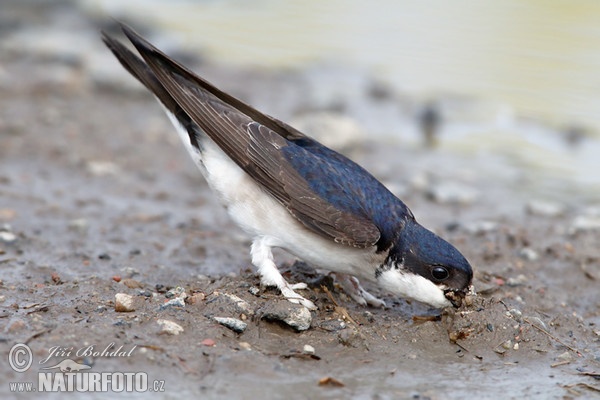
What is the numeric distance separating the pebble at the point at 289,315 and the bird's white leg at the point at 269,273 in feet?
0.49

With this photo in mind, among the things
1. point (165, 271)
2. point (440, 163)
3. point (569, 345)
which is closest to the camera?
point (569, 345)

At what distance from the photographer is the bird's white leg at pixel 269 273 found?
508 centimetres

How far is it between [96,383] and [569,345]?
2873 millimetres

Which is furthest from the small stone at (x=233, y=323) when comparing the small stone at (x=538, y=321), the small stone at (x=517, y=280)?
the small stone at (x=517, y=280)

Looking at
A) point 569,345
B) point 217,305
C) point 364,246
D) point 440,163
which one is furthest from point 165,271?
point 440,163

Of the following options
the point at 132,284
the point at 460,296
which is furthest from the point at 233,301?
the point at 460,296

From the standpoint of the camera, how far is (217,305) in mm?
4984

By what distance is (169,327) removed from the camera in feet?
15.3

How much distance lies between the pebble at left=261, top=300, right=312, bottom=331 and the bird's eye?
800 mm

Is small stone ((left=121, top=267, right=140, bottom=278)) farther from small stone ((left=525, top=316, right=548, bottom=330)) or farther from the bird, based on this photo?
small stone ((left=525, top=316, right=548, bottom=330))

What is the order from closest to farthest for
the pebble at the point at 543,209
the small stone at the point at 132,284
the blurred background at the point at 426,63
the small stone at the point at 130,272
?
the small stone at the point at 132,284, the small stone at the point at 130,272, the pebble at the point at 543,209, the blurred background at the point at 426,63

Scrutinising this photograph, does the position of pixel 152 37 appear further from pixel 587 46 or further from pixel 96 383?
pixel 96 383

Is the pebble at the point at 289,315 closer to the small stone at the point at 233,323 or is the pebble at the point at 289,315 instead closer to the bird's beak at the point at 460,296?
the small stone at the point at 233,323

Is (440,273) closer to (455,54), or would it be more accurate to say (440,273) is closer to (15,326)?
(15,326)
